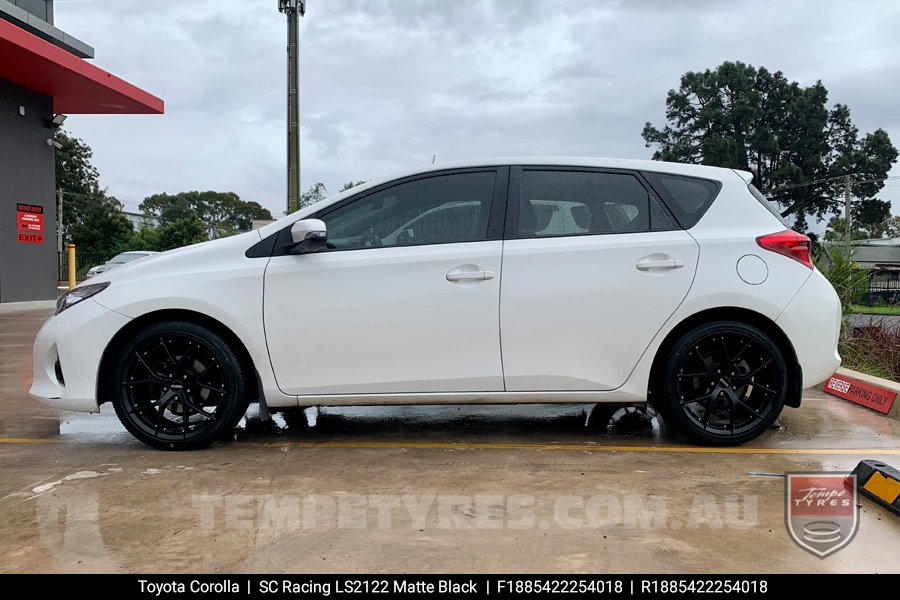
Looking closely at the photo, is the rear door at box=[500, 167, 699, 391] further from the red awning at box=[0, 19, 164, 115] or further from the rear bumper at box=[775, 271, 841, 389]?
the red awning at box=[0, 19, 164, 115]

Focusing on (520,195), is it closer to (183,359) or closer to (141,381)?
(183,359)

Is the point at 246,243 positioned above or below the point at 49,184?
below

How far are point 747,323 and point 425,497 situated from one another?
84.6 inches

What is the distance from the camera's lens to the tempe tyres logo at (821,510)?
278cm

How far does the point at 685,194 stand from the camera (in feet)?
13.8

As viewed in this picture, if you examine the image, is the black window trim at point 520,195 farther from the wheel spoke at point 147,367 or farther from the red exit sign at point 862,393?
the red exit sign at point 862,393

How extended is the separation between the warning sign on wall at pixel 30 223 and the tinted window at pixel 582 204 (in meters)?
15.6

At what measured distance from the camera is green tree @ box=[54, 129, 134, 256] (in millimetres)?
39938

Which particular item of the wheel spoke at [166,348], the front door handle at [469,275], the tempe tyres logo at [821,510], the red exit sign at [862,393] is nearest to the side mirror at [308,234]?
the front door handle at [469,275]

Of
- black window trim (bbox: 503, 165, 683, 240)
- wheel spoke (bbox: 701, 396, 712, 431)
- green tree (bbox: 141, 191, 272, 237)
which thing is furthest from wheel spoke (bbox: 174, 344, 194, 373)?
green tree (bbox: 141, 191, 272, 237)

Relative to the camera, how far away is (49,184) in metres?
17.0

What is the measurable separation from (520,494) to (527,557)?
2.32 feet
